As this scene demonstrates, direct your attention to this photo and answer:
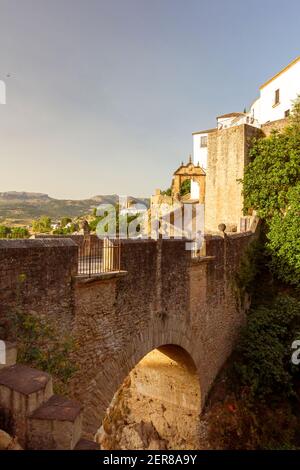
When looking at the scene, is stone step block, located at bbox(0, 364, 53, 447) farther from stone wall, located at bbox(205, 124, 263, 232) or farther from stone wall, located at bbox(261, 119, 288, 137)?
stone wall, located at bbox(261, 119, 288, 137)

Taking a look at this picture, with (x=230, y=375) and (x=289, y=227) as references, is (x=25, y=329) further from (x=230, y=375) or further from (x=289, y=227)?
(x=289, y=227)

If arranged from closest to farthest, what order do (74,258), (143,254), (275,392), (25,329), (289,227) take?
(25,329), (74,258), (143,254), (275,392), (289,227)

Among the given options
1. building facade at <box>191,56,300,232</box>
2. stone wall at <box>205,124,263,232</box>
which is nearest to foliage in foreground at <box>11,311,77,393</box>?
building facade at <box>191,56,300,232</box>

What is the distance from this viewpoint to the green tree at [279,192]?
587 inches

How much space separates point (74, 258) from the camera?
611cm

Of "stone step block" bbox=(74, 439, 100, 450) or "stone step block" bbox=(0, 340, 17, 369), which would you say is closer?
"stone step block" bbox=(74, 439, 100, 450)

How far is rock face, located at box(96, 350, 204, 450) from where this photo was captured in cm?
1202

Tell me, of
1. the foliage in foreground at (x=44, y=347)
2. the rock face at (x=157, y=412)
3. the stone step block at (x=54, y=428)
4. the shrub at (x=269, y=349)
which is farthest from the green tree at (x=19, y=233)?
the stone step block at (x=54, y=428)

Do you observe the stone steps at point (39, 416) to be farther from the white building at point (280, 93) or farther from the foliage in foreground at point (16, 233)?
the white building at point (280, 93)

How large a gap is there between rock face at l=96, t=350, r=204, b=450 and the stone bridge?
76 cm

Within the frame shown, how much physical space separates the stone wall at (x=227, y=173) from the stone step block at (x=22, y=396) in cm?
1427

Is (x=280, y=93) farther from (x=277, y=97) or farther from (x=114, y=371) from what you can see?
(x=114, y=371)

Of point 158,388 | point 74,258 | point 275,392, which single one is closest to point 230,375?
point 275,392

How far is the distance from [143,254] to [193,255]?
9.18 ft
